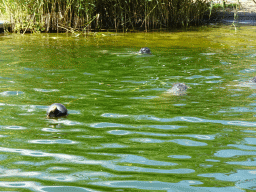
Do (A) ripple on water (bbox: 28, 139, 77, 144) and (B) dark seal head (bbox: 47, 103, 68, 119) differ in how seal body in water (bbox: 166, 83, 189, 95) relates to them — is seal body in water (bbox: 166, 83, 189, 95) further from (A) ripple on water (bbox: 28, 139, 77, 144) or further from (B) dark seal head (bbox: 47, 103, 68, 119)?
(A) ripple on water (bbox: 28, 139, 77, 144)

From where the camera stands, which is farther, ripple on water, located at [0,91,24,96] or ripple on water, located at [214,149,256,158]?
ripple on water, located at [0,91,24,96]

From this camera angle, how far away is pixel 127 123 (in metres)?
4.53

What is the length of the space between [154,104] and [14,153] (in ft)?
7.62

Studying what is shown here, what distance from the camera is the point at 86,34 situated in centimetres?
1301

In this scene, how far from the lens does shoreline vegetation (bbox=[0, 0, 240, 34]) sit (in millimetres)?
12633

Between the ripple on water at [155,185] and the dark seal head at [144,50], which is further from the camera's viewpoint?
the dark seal head at [144,50]

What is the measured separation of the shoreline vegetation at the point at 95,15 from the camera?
41.4ft

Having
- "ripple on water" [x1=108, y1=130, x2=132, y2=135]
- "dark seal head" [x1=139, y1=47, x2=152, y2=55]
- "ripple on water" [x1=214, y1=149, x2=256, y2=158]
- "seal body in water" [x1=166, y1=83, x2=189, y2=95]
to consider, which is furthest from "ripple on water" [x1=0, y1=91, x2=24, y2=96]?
"dark seal head" [x1=139, y1=47, x2=152, y2=55]

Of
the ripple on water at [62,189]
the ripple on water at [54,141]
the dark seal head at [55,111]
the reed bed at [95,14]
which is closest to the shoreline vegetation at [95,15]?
the reed bed at [95,14]

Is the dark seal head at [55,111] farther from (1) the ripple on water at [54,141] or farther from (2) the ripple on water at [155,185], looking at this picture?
(2) the ripple on water at [155,185]

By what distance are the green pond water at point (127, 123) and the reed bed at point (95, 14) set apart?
11.8 ft

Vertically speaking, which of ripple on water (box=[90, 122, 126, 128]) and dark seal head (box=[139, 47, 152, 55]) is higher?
dark seal head (box=[139, 47, 152, 55])

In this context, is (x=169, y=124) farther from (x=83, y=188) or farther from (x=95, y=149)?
(x=83, y=188)

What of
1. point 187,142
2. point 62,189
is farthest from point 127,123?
point 62,189
